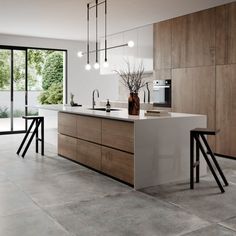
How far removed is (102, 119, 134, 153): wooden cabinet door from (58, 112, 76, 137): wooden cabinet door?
96 centimetres

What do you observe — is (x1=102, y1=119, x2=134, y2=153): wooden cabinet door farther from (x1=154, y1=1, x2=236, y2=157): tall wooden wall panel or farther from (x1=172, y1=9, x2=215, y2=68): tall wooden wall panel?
(x1=172, y1=9, x2=215, y2=68): tall wooden wall panel

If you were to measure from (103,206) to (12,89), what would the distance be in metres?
6.04

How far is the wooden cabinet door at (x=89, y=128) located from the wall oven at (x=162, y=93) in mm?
2127

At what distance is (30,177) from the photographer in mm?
4238

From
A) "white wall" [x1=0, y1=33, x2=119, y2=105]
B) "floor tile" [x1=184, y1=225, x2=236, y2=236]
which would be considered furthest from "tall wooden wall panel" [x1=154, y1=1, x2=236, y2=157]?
"white wall" [x1=0, y1=33, x2=119, y2=105]

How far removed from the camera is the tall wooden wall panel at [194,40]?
218 inches

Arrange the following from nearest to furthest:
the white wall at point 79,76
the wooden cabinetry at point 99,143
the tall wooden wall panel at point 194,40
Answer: the wooden cabinetry at point 99,143 → the tall wooden wall panel at point 194,40 → the white wall at point 79,76

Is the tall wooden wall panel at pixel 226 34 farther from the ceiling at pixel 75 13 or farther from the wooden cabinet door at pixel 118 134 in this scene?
the wooden cabinet door at pixel 118 134

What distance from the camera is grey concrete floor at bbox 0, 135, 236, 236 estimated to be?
267cm

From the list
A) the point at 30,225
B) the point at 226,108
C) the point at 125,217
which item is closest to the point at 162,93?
the point at 226,108

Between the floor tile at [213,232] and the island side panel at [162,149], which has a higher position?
the island side panel at [162,149]

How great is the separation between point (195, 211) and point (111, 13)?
397cm

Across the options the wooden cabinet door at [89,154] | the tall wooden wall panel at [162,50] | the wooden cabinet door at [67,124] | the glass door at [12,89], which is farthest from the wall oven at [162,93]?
the glass door at [12,89]

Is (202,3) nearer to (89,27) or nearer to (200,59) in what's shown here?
(200,59)
